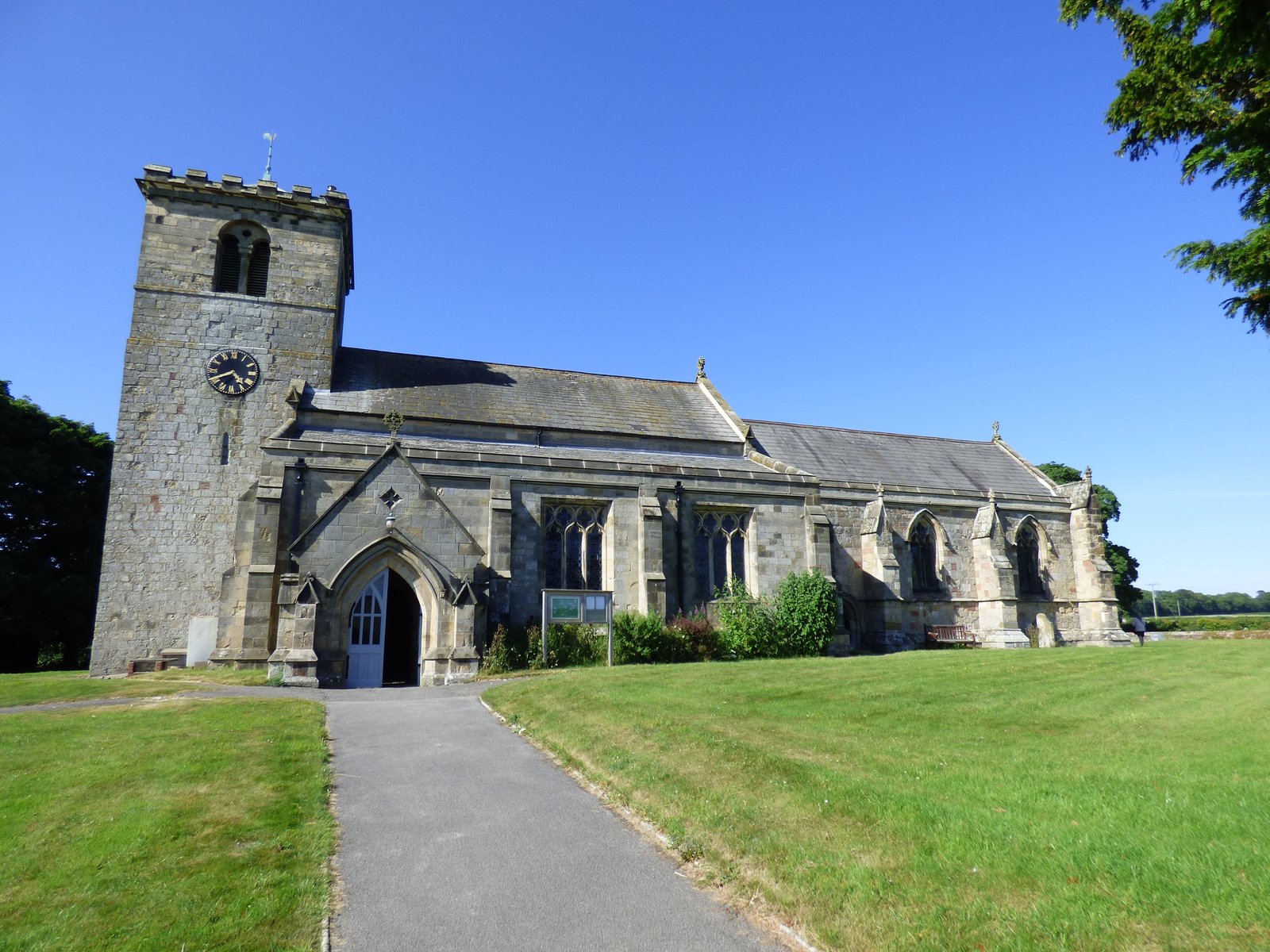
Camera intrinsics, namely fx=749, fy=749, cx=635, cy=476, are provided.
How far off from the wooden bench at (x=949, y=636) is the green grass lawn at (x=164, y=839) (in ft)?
83.4

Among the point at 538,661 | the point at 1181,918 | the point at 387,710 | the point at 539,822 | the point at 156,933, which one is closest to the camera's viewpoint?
the point at 1181,918

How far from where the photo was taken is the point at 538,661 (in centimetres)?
2016

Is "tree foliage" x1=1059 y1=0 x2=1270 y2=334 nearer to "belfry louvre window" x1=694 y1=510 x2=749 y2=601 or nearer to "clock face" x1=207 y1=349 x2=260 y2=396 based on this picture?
"belfry louvre window" x1=694 y1=510 x2=749 y2=601

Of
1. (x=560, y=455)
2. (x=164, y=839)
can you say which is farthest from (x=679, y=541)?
(x=164, y=839)

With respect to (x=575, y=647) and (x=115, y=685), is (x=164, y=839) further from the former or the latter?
(x=575, y=647)

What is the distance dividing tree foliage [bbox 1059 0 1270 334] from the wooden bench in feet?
70.9

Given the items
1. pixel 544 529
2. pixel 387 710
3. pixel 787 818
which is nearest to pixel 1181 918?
pixel 787 818

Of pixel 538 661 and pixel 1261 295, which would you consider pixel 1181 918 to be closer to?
pixel 1261 295

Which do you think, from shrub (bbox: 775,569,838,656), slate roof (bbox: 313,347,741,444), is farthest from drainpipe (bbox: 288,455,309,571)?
shrub (bbox: 775,569,838,656)

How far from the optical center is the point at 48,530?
35062 mm

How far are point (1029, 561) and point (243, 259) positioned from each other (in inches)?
1371

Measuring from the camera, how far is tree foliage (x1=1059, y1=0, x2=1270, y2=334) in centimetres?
899

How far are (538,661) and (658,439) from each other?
37.5ft

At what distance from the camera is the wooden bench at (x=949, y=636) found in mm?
29859
